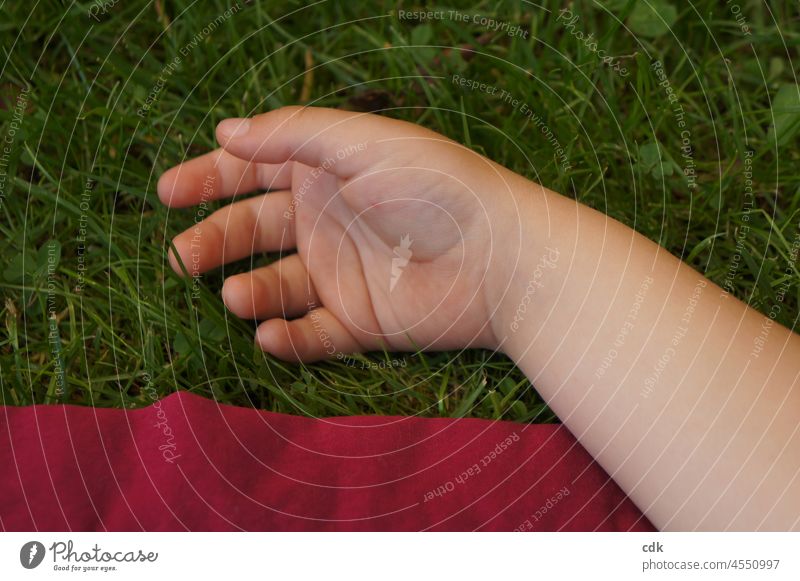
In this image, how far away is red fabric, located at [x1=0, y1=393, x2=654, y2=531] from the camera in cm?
63

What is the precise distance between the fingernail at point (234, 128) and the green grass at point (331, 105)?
15cm

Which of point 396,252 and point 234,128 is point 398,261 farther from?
point 234,128

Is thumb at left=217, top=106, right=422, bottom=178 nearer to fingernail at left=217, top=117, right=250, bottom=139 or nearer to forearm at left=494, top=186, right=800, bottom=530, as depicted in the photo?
fingernail at left=217, top=117, right=250, bottom=139

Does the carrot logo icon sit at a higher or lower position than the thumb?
lower

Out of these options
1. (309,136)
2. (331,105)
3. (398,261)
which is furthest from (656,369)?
(331,105)

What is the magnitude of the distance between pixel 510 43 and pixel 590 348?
0.42 metres

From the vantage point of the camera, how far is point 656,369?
0.63m

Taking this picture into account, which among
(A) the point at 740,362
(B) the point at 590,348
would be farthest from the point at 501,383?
(A) the point at 740,362
